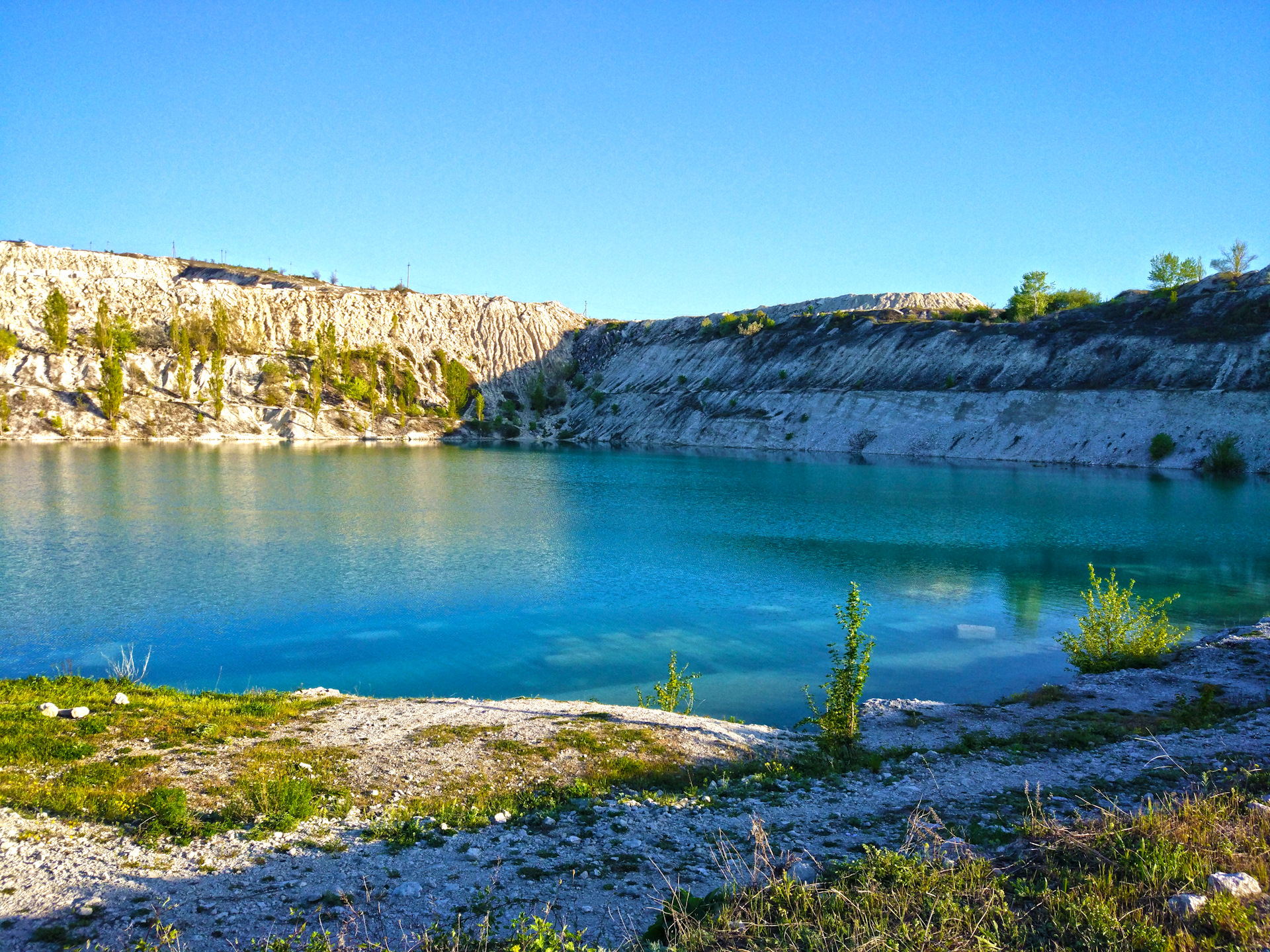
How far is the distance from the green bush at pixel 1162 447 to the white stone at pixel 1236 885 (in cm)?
7235

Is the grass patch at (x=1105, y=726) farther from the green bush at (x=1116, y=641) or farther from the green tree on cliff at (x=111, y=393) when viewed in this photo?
the green tree on cliff at (x=111, y=393)

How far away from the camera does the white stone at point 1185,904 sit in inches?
208

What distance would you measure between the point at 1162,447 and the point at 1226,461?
5.56 m

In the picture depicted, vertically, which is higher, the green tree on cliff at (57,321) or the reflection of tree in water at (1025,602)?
the green tree on cliff at (57,321)

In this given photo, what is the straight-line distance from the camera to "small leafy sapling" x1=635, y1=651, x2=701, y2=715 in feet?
48.7

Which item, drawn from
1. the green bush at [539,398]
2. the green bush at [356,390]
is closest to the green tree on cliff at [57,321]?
the green bush at [356,390]

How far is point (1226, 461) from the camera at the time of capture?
2418 inches

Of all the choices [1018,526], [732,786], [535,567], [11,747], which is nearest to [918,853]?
[732,786]

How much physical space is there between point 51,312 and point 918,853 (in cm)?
11489

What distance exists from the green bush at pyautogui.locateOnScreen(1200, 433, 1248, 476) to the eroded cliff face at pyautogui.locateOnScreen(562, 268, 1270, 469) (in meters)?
0.96

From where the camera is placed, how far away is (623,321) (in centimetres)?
13625

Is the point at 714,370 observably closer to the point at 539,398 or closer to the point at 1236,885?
the point at 539,398

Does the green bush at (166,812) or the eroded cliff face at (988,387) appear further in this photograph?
the eroded cliff face at (988,387)

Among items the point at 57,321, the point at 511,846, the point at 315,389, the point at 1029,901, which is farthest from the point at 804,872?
the point at 57,321
